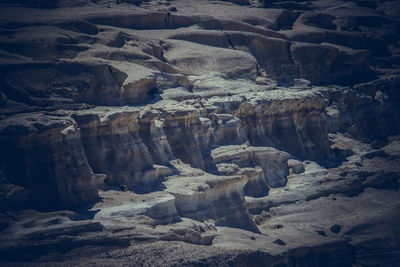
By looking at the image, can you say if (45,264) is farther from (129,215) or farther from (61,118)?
(61,118)

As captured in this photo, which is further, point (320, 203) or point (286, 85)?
point (286, 85)

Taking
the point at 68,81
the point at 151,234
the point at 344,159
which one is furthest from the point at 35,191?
the point at 344,159

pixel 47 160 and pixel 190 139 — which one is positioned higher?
pixel 47 160

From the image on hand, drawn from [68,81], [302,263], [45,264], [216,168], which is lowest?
[302,263]

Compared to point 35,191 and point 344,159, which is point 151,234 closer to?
point 35,191

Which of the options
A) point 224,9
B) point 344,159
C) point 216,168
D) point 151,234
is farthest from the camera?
point 224,9

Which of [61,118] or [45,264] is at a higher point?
[61,118]

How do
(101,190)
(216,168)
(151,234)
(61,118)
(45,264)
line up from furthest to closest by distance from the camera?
(216,168), (101,190), (61,118), (151,234), (45,264)

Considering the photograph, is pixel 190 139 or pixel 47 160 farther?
pixel 190 139
